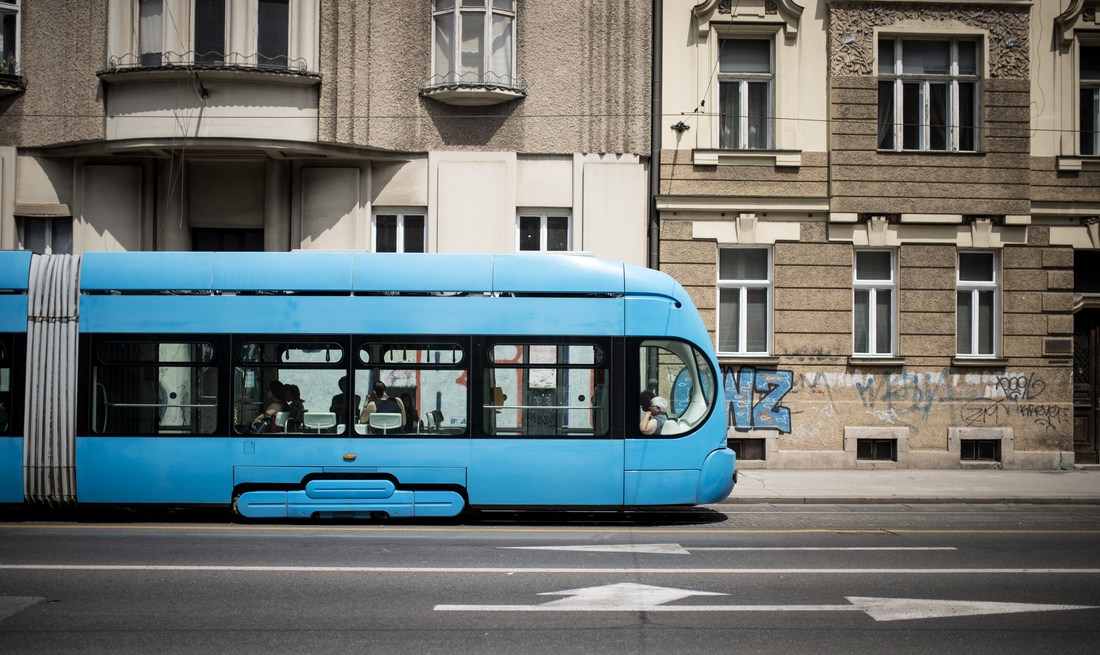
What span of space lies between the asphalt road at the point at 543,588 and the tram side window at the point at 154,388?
1.19 meters

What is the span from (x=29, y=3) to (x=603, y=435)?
14.0 metres

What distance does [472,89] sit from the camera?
18.7 metres

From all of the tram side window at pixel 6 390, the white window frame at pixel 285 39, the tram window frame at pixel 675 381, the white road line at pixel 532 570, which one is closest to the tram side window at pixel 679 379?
the tram window frame at pixel 675 381

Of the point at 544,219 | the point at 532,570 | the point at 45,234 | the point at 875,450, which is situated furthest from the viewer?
the point at 544,219

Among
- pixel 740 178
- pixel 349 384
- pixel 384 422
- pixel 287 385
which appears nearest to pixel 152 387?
pixel 287 385

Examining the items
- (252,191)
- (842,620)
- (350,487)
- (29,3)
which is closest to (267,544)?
(350,487)

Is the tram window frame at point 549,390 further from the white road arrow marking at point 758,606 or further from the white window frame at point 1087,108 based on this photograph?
the white window frame at point 1087,108

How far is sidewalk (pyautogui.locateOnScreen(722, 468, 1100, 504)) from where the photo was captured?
49.9ft

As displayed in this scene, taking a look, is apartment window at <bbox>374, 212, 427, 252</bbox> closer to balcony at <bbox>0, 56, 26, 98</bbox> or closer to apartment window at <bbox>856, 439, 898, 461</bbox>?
balcony at <bbox>0, 56, 26, 98</bbox>

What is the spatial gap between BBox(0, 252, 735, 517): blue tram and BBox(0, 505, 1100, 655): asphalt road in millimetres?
541

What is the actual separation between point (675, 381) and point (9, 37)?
1450 cm

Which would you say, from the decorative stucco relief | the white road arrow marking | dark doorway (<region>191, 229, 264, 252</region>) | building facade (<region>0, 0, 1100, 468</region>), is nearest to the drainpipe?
building facade (<region>0, 0, 1100, 468</region>)

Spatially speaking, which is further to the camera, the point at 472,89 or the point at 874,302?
the point at 874,302

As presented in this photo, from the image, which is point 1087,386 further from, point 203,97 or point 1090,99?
point 203,97
